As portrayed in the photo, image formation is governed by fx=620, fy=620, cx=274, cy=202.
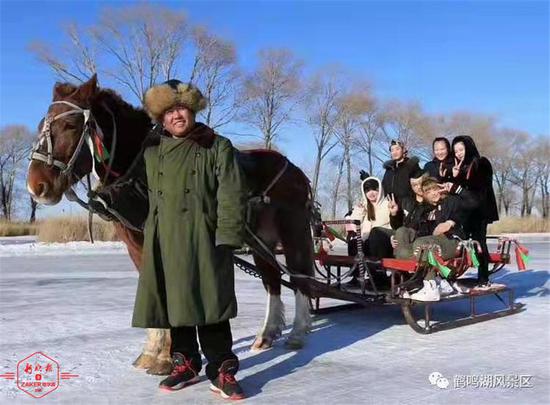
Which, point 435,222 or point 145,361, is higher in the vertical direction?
point 435,222

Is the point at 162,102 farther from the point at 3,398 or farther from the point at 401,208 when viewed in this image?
the point at 401,208

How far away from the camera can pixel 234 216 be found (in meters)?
3.83

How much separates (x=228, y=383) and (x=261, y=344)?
1424 millimetres

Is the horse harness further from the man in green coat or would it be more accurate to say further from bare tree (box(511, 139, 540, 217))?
bare tree (box(511, 139, 540, 217))

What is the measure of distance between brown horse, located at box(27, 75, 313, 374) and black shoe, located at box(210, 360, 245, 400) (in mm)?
649

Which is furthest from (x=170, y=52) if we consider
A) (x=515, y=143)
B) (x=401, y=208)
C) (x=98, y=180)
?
(x=515, y=143)

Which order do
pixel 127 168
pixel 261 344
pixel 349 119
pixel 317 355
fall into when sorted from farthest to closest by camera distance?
pixel 349 119
pixel 261 344
pixel 317 355
pixel 127 168

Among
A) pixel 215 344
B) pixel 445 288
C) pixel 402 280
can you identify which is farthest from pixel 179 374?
pixel 445 288

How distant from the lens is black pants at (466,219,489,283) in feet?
22.8

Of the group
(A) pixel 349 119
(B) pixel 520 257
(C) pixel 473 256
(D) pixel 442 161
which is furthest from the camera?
(A) pixel 349 119

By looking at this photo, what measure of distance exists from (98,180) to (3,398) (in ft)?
5.08

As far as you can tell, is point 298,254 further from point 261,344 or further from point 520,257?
point 520,257

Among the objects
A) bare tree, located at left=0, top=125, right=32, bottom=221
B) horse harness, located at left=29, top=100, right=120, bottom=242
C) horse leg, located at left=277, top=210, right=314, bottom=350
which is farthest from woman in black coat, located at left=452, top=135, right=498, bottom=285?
bare tree, located at left=0, top=125, right=32, bottom=221

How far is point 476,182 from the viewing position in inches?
269
